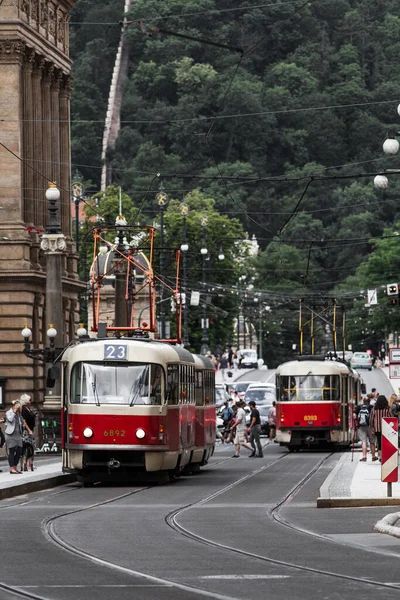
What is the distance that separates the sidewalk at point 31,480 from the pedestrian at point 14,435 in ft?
1.08

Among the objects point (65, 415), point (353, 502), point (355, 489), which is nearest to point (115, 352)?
point (65, 415)

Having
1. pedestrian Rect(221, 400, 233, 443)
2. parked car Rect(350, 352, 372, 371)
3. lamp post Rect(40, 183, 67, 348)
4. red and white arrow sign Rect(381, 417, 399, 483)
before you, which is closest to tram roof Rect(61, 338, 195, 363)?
red and white arrow sign Rect(381, 417, 399, 483)

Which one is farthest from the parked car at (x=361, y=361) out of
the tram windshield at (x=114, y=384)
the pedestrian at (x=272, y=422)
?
the tram windshield at (x=114, y=384)

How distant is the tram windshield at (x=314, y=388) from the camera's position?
5456cm

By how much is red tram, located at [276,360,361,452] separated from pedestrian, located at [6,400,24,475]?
1897 cm

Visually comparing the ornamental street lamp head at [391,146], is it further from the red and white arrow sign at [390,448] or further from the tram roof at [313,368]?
the tram roof at [313,368]

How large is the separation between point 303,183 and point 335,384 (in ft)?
426

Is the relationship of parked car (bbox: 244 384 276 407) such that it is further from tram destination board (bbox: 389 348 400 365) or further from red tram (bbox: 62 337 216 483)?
red tram (bbox: 62 337 216 483)

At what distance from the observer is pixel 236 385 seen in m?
97.8

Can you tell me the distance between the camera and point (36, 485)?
108 ft

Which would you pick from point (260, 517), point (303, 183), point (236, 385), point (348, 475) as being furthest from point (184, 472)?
point (303, 183)

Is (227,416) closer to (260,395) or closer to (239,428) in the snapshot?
(260,395)

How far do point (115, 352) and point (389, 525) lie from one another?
39.3 ft

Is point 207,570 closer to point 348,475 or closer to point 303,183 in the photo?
point 348,475
